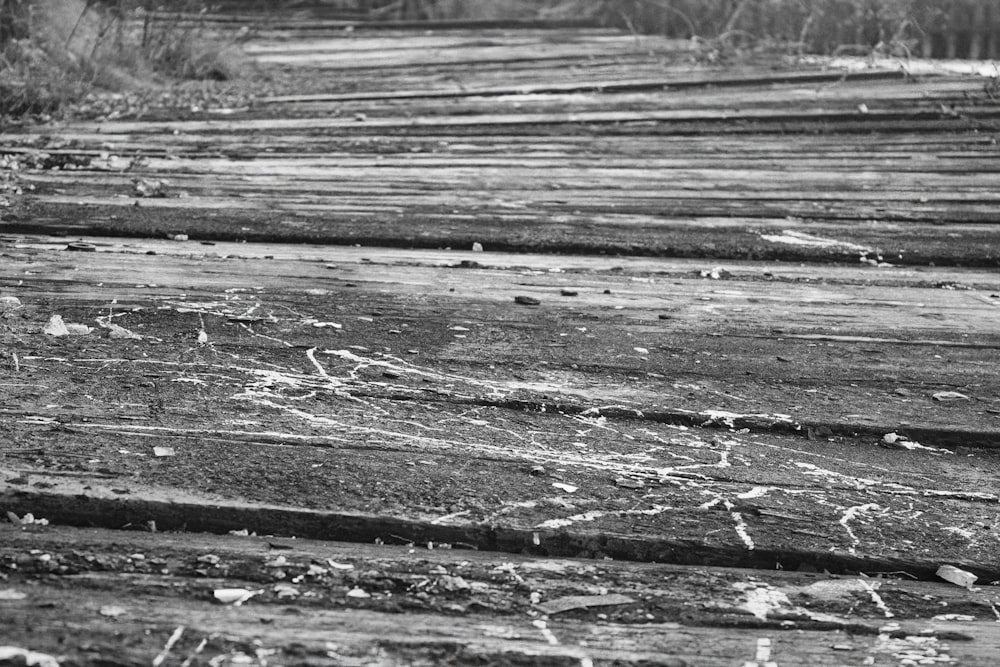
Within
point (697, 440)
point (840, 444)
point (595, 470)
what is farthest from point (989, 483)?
point (595, 470)

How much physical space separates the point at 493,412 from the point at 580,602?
0.50 meters

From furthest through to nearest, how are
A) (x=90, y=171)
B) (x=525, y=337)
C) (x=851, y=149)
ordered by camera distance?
(x=851, y=149), (x=90, y=171), (x=525, y=337)

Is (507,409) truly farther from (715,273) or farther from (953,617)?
(715,273)

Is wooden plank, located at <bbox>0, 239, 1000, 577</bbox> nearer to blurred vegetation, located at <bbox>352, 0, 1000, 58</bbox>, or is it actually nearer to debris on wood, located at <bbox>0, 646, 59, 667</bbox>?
debris on wood, located at <bbox>0, 646, 59, 667</bbox>

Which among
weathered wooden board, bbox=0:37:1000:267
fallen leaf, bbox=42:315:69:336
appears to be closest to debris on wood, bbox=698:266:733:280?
weathered wooden board, bbox=0:37:1000:267

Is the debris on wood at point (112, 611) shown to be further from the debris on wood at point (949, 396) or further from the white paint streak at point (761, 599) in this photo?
the debris on wood at point (949, 396)

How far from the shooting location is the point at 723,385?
5.82 feet

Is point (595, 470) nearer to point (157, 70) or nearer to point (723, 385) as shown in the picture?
point (723, 385)

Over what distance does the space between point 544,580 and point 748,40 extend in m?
6.17

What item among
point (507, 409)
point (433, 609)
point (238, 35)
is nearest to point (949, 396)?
point (507, 409)

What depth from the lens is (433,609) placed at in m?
1.12

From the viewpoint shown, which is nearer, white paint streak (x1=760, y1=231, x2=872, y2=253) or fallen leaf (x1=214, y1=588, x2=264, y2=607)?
fallen leaf (x1=214, y1=588, x2=264, y2=607)

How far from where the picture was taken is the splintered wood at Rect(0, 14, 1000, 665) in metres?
1.12

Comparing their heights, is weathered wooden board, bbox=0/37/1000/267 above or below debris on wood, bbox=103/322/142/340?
above
